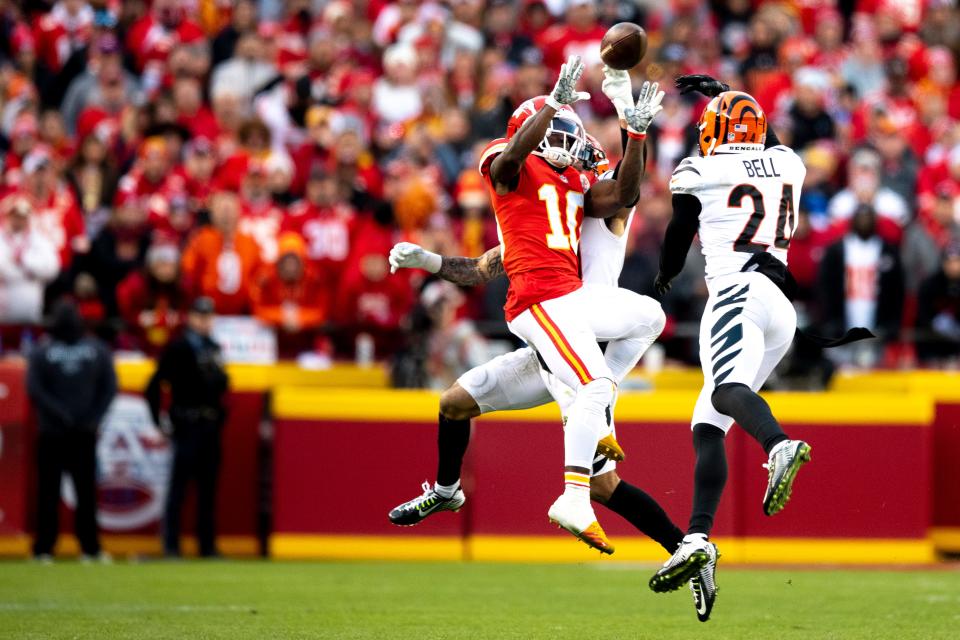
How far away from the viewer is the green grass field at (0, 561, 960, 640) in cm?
864

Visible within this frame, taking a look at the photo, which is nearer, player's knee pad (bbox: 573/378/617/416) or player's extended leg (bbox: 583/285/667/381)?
player's knee pad (bbox: 573/378/617/416)

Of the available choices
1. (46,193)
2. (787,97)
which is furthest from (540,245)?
(787,97)

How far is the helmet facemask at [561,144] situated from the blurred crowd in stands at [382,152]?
5448 millimetres

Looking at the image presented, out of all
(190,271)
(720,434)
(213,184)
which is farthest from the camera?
(213,184)

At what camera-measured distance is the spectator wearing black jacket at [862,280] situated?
1416cm

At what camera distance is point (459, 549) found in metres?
13.5

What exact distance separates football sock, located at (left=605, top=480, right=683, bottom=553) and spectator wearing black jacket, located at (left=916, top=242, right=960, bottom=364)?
6.50m

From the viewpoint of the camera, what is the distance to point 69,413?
13164mm

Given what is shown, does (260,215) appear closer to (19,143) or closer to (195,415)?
(195,415)

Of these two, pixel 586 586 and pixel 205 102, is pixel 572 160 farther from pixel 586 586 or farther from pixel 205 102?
pixel 205 102

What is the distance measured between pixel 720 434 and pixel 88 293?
24.6ft

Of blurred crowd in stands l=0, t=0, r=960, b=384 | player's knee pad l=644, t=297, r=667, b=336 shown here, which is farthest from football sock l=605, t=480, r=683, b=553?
blurred crowd in stands l=0, t=0, r=960, b=384

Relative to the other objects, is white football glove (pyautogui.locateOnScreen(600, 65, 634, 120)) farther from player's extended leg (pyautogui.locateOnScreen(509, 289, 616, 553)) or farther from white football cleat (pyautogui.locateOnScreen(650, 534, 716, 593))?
white football cleat (pyautogui.locateOnScreen(650, 534, 716, 593))

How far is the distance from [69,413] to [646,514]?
6.26 meters
